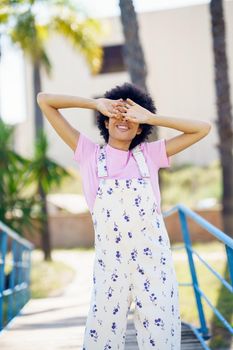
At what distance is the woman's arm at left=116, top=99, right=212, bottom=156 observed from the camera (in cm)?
327

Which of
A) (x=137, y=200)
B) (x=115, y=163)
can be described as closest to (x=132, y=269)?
(x=137, y=200)

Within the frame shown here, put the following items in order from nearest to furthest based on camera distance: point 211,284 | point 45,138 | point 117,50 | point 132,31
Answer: point 211,284, point 132,31, point 45,138, point 117,50

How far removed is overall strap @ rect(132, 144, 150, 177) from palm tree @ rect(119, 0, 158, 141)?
7.16 metres

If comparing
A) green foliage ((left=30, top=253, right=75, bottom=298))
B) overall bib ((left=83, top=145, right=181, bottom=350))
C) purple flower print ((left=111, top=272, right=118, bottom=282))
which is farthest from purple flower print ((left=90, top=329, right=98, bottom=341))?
green foliage ((left=30, top=253, right=75, bottom=298))

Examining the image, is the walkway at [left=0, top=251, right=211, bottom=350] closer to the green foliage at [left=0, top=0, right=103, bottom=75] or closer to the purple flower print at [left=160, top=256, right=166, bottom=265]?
the purple flower print at [left=160, top=256, right=166, bottom=265]

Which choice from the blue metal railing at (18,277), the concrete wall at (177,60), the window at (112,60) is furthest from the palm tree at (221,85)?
the window at (112,60)

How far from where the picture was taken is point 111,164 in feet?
10.8

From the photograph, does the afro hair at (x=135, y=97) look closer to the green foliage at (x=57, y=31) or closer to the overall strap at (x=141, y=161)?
the overall strap at (x=141, y=161)

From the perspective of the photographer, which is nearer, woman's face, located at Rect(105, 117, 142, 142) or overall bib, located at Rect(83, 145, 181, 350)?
overall bib, located at Rect(83, 145, 181, 350)

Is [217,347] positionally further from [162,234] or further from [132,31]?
[132,31]

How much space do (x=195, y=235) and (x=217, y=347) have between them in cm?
1331

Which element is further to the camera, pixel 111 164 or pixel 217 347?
pixel 217 347

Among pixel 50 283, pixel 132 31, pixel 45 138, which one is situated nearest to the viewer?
pixel 132 31

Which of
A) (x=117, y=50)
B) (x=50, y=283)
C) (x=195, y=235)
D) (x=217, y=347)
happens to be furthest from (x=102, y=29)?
(x=217, y=347)
